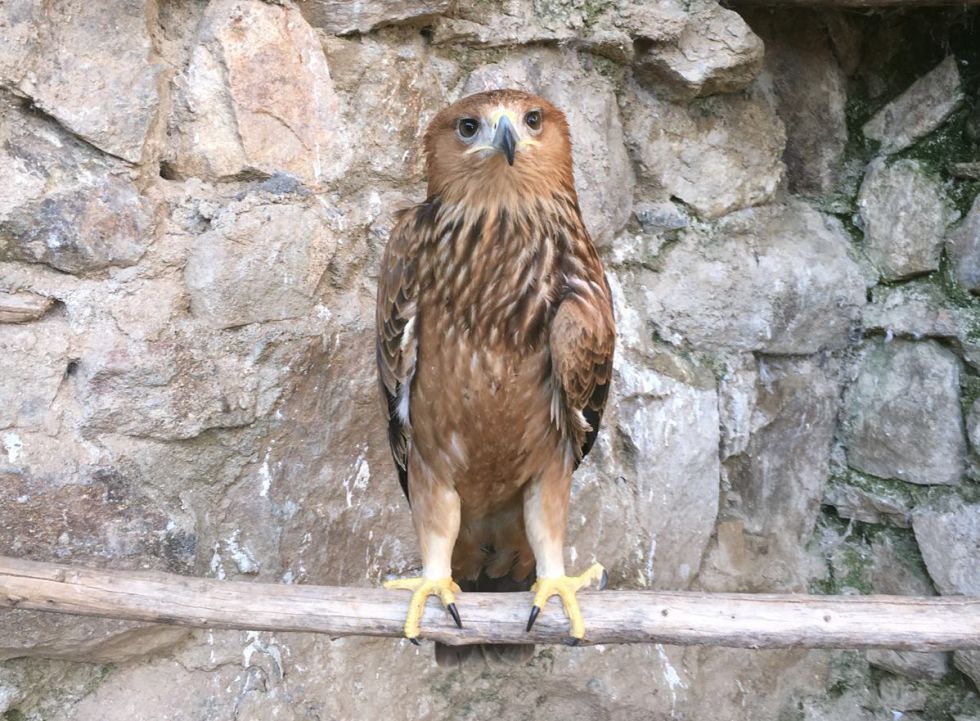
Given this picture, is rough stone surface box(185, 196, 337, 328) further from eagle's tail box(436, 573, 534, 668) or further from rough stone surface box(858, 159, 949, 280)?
rough stone surface box(858, 159, 949, 280)

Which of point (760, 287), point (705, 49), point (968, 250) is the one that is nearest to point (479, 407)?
point (760, 287)

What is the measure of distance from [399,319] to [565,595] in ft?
2.49

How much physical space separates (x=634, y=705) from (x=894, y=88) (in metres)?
2.38

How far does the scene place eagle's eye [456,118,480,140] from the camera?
233 centimetres

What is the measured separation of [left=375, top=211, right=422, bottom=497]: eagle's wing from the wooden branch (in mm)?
519

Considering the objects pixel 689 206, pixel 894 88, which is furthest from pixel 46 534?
pixel 894 88

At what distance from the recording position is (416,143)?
303cm

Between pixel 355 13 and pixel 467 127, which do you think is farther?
pixel 355 13

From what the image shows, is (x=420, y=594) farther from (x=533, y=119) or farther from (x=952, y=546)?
(x=952, y=546)

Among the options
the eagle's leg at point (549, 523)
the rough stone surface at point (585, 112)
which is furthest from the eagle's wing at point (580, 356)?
the rough stone surface at point (585, 112)

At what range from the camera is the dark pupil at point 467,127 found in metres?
2.34

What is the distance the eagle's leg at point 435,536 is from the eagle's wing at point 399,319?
0.49 ft

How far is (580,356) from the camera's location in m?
2.34

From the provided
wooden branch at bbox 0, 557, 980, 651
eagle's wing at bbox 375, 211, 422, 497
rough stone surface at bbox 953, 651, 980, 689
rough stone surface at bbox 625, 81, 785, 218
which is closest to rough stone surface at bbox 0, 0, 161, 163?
eagle's wing at bbox 375, 211, 422, 497
